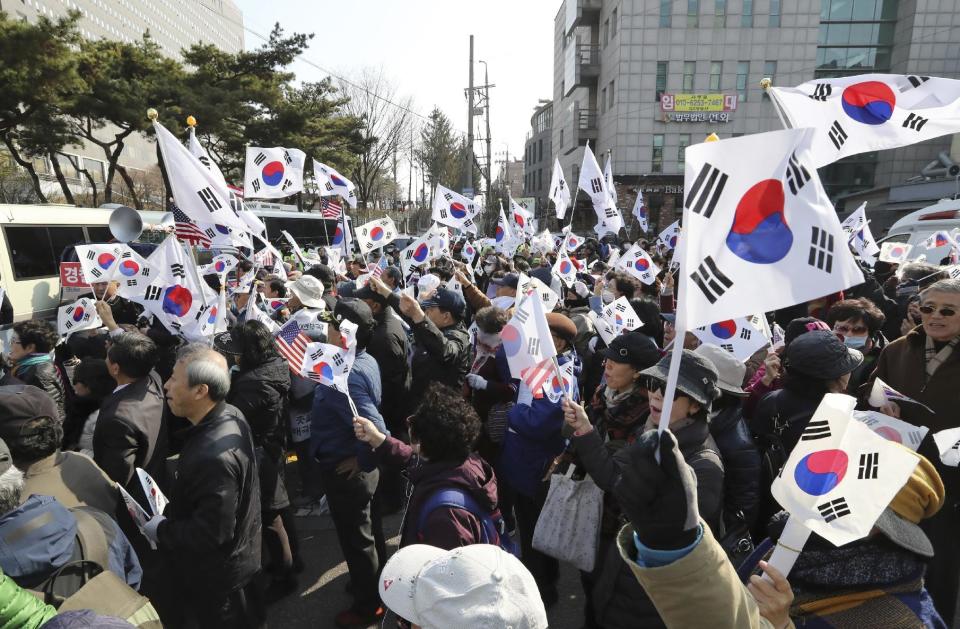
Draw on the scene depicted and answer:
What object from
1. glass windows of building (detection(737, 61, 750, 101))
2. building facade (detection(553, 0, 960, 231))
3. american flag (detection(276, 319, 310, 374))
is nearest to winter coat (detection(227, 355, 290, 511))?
american flag (detection(276, 319, 310, 374))

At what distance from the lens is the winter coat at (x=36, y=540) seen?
5.68ft

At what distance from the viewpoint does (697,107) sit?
33.4 meters

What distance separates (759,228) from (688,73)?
1437 inches

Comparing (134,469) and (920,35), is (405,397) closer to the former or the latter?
(134,469)

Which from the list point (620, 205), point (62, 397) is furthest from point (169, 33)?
point (62, 397)

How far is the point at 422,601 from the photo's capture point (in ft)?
4.44

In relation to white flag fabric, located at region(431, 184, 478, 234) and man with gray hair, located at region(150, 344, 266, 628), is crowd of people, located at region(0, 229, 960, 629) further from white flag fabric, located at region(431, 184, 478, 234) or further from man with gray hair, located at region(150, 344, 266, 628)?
white flag fabric, located at region(431, 184, 478, 234)

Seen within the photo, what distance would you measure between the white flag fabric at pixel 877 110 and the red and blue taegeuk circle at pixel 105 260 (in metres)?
7.02

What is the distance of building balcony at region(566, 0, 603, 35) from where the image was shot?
120ft

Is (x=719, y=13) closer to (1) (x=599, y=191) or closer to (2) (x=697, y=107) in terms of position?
(2) (x=697, y=107)

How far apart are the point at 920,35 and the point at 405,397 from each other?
136 feet

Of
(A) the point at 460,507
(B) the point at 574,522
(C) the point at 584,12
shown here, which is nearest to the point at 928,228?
(B) the point at 574,522

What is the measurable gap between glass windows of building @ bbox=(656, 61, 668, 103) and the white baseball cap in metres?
36.5

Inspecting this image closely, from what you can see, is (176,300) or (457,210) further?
(457,210)
